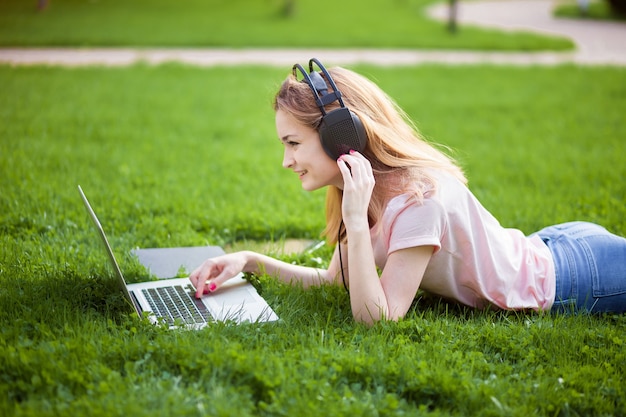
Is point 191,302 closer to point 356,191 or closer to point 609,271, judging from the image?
point 356,191

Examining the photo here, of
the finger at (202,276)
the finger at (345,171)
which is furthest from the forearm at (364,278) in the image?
the finger at (202,276)

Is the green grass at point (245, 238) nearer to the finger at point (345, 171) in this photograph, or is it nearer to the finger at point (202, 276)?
the finger at point (202, 276)

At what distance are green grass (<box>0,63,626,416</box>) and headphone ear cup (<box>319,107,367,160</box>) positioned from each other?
633 mm

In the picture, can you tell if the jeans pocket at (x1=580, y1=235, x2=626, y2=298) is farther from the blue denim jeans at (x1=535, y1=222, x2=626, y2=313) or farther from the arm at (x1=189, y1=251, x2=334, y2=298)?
the arm at (x1=189, y1=251, x2=334, y2=298)

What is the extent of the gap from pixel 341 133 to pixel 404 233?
0.49 m

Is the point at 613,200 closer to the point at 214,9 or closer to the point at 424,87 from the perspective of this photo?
the point at 424,87

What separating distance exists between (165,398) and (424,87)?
311 inches

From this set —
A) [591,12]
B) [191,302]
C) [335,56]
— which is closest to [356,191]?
[191,302]

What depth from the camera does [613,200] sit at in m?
5.09

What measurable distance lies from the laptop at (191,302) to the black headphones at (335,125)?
2.63ft

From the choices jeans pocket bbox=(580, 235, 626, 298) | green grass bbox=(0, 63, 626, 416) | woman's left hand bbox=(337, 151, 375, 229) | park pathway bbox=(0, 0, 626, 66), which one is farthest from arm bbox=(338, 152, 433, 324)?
park pathway bbox=(0, 0, 626, 66)

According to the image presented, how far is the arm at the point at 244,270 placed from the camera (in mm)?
3355

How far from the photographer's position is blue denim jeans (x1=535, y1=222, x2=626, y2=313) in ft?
10.7

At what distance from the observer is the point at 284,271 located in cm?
359
